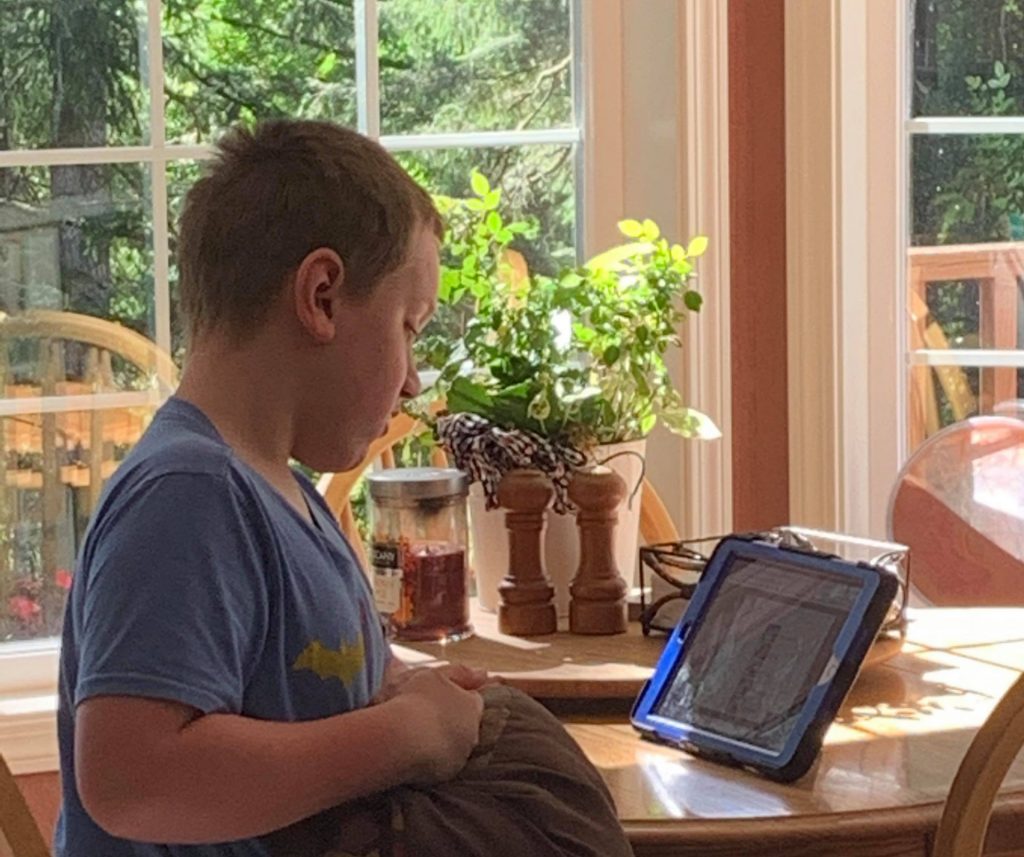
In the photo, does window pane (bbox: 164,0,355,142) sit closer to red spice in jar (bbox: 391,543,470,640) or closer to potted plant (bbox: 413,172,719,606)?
potted plant (bbox: 413,172,719,606)

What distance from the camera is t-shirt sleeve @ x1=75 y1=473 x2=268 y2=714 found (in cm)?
114

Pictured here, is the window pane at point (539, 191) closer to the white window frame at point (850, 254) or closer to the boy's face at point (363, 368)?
the white window frame at point (850, 254)

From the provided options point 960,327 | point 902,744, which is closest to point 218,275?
point 902,744

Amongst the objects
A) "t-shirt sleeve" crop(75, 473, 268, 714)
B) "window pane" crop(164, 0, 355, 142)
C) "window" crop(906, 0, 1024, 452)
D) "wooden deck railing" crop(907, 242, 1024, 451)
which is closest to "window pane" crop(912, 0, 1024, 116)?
"window" crop(906, 0, 1024, 452)

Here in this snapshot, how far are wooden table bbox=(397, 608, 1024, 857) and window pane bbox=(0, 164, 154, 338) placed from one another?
0.83 metres

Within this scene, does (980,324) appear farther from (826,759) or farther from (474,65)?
(826,759)

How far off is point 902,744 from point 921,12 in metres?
1.61

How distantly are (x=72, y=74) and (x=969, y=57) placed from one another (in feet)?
4.42

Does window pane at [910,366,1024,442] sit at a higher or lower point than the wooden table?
higher

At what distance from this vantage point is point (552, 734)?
1330 mm

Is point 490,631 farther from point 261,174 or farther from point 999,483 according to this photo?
point 999,483

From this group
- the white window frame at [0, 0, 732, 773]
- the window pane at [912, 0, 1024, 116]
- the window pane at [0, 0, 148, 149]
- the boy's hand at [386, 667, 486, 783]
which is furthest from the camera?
the window pane at [912, 0, 1024, 116]

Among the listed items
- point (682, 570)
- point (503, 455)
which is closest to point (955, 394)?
point (682, 570)

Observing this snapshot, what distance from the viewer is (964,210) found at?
295cm
